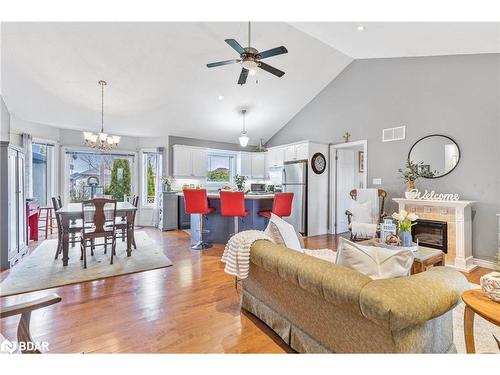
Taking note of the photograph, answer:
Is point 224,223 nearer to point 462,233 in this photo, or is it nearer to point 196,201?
point 196,201

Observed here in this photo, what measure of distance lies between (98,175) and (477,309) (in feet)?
25.2

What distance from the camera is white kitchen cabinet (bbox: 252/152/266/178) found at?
26.1 feet

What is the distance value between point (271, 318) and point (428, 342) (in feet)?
3.61

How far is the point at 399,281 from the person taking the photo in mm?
1338

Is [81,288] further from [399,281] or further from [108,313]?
[399,281]

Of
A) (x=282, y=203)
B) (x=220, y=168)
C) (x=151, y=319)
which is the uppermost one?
(x=220, y=168)

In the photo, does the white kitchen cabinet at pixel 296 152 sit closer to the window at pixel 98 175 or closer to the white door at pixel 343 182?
the white door at pixel 343 182

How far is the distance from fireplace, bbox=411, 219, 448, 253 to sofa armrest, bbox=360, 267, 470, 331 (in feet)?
10.5

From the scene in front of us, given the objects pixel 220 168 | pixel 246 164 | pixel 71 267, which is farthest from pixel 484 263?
pixel 220 168

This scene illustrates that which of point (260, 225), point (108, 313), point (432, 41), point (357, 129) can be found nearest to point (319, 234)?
point (260, 225)

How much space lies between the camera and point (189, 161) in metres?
7.21

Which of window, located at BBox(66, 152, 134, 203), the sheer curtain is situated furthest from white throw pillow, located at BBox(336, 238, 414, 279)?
window, located at BBox(66, 152, 134, 203)

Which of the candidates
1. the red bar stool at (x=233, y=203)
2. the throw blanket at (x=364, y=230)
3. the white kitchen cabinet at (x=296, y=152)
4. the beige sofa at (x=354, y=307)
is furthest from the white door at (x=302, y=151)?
the beige sofa at (x=354, y=307)

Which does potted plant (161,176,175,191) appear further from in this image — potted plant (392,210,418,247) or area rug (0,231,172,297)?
potted plant (392,210,418,247)
